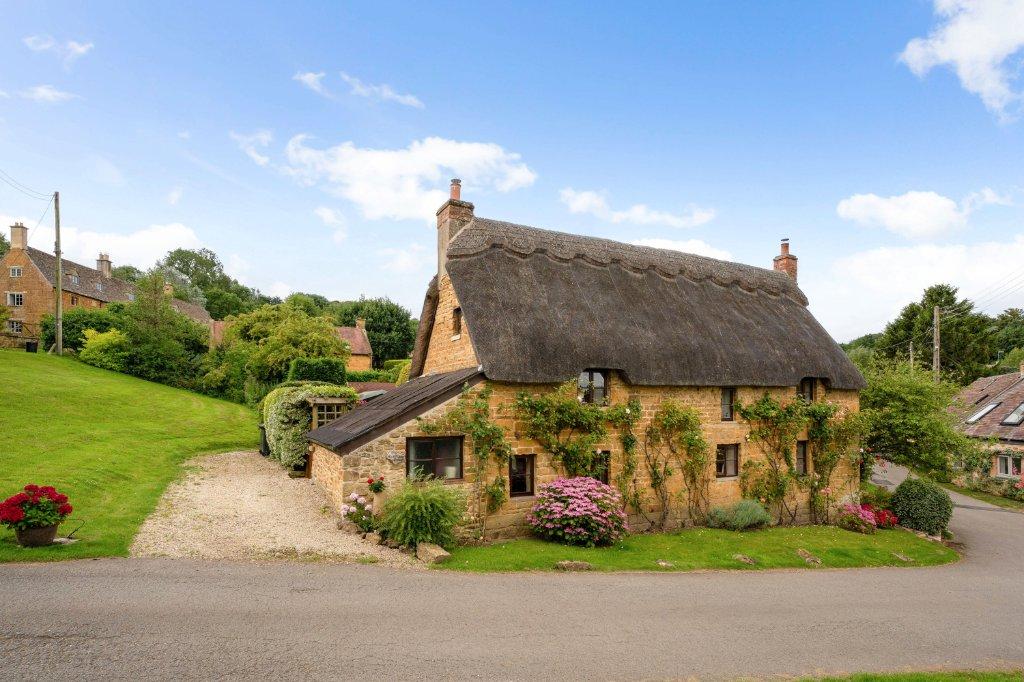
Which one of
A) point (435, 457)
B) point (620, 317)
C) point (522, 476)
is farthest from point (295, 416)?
point (620, 317)

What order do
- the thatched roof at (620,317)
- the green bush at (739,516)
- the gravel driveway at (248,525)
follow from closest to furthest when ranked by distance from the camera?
the gravel driveway at (248,525)
the thatched roof at (620,317)
the green bush at (739,516)

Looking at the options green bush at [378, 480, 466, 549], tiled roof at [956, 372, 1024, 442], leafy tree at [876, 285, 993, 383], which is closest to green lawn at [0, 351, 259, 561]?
green bush at [378, 480, 466, 549]

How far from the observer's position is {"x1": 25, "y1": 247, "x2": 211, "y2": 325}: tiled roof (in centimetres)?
4306

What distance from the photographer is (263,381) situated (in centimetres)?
3186

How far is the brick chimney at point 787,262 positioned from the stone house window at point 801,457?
7.67 meters

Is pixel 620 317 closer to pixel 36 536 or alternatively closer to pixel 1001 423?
pixel 36 536

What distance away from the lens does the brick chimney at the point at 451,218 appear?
16750mm

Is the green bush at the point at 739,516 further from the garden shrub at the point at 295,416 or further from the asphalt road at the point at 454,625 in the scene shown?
the garden shrub at the point at 295,416

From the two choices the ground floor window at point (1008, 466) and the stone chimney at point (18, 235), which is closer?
the ground floor window at point (1008, 466)

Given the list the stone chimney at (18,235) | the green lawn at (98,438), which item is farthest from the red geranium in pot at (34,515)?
the stone chimney at (18,235)

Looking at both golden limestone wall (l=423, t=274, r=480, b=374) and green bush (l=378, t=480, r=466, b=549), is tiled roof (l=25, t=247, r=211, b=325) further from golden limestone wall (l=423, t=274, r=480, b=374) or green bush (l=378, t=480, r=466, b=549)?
green bush (l=378, t=480, r=466, b=549)

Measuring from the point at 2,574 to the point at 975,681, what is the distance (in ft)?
45.5

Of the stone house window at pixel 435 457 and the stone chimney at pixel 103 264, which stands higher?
the stone chimney at pixel 103 264

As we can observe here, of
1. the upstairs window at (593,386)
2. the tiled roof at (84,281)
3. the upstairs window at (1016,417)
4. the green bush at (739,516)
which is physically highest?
the tiled roof at (84,281)
